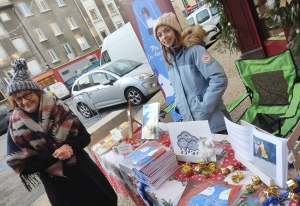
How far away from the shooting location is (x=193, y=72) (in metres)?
1.75

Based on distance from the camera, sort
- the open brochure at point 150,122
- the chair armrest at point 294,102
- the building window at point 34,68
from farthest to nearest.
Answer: the building window at point 34,68, the chair armrest at point 294,102, the open brochure at point 150,122

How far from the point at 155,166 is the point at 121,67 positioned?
5.77 m

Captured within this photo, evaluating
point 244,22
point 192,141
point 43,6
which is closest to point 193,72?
point 192,141

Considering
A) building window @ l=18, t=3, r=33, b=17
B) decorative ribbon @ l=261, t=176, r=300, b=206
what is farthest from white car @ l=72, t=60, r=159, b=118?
building window @ l=18, t=3, r=33, b=17

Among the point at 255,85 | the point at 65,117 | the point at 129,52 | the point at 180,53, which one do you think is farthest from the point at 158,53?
the point at 129,52

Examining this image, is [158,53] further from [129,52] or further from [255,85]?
[129,52]

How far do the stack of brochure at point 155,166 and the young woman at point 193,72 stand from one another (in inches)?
20.0

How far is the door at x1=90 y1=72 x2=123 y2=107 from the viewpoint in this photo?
6733mm

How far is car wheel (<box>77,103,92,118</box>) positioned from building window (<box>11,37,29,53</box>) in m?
17.0

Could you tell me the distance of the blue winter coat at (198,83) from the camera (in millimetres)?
1667

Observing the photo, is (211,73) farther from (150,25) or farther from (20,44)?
(20,44)

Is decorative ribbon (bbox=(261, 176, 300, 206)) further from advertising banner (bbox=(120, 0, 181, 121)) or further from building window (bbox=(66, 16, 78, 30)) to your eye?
building window (bbox=(66, 16, 78, 30))

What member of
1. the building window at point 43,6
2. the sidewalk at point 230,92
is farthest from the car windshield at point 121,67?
the building window at point 43,6

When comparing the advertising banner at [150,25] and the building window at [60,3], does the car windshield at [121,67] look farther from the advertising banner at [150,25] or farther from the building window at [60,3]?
the building window at [60,3]
